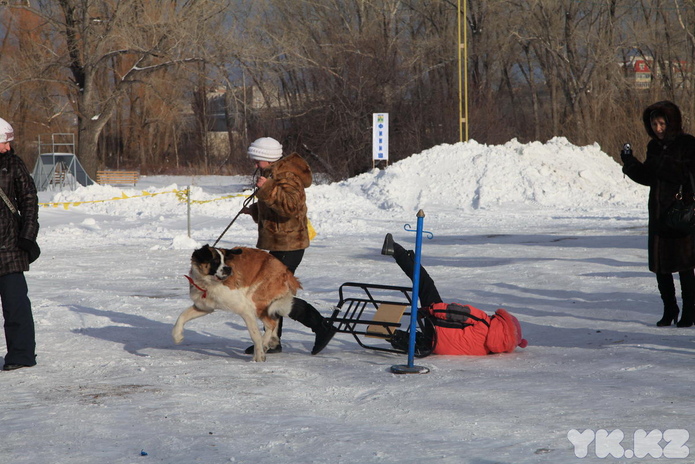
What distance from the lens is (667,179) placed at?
22.6 ft

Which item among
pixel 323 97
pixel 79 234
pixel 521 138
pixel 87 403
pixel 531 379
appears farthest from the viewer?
pixel 521 138

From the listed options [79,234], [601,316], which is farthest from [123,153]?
[601,316]

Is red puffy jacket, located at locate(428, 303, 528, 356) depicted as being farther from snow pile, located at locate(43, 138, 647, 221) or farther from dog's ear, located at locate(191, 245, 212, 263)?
snow pile, located at locate(43, 138, 647, 221)

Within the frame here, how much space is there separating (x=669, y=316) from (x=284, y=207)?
11.4 ft

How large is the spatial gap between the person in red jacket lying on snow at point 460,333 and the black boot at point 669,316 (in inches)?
60.5

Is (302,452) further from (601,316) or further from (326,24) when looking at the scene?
(326,24)

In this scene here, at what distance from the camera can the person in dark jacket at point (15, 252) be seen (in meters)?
6.05

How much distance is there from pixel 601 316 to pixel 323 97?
30516mm

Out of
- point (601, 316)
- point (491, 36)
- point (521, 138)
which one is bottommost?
point (601, 316)

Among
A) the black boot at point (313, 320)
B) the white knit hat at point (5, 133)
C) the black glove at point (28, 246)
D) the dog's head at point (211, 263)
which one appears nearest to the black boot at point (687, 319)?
the black boot at point (313, 320)

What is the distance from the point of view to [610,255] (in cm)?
1233

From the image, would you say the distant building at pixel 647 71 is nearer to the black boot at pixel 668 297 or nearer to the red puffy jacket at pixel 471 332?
the black boot at pixel 668 297

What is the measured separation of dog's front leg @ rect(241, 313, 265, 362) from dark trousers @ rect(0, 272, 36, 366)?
5.12ft

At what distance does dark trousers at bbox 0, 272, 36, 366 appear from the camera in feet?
19.8
